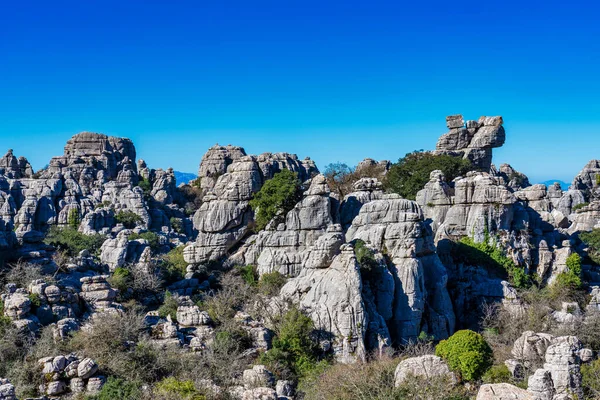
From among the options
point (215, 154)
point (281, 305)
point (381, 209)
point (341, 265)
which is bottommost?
point (281, 305)

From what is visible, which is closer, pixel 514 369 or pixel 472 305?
pixel 514 369

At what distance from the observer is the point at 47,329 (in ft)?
71.3

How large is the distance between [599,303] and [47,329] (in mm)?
24715

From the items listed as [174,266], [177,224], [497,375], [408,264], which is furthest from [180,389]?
[177,224]

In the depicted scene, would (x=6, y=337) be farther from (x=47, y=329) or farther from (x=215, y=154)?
(x=215, y=154)

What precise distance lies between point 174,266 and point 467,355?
54.9ft

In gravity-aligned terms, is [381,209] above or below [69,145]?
below

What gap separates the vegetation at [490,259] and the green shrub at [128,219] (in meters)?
32.5

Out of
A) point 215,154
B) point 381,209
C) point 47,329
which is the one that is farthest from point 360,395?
point 215,154

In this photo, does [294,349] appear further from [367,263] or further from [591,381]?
[591,381]

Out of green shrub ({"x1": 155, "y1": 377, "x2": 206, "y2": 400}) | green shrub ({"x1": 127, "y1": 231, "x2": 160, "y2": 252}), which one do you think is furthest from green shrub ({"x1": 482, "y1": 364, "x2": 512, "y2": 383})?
green shrub ({"x1": 127, "y1": 231, "x2": 160, "y2": 252})

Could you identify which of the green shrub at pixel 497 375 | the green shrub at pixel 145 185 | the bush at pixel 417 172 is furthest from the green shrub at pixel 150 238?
the green shrub at pixel 497 375

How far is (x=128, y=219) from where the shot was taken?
182 feet

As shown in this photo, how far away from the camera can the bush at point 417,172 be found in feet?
131
